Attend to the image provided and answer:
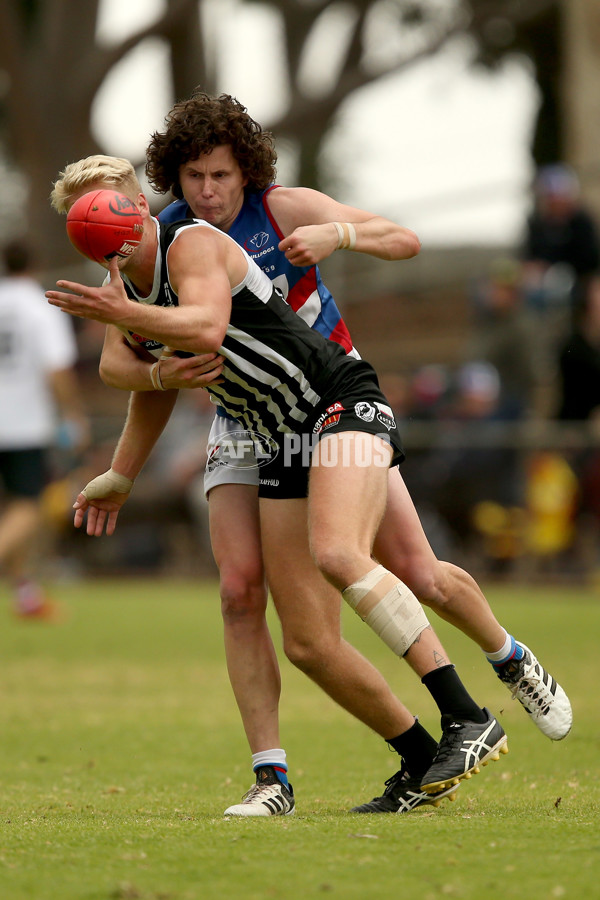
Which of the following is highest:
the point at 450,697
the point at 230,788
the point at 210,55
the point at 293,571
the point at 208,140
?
the point at 210,55

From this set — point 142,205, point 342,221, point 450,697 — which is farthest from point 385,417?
point 142,205

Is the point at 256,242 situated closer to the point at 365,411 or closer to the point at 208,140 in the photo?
the point at 208,140

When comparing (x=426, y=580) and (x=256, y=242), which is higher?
(x=256, y=242)

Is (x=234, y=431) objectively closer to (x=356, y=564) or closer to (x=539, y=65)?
(x=356, y=564)

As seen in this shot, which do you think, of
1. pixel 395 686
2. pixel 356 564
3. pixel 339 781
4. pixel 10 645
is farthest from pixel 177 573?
pixel 356 564

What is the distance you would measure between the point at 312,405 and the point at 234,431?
1.29 feet

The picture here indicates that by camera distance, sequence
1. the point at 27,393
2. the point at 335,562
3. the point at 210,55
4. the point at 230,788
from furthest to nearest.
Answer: the point at 210,55 < the point at 27,393 < the point at 230,788 < the point at 335,562

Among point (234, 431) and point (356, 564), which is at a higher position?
point (234, 431)

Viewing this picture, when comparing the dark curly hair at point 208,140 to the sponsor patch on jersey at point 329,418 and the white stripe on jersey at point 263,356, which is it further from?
the sponsor patch on jersey at point 329,418

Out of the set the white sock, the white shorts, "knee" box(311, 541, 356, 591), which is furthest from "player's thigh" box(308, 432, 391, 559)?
the white sock

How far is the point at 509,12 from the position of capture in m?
22.5

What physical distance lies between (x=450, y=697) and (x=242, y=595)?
0.80 meters

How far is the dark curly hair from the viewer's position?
4.67 m

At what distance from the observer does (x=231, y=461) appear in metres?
4.78
